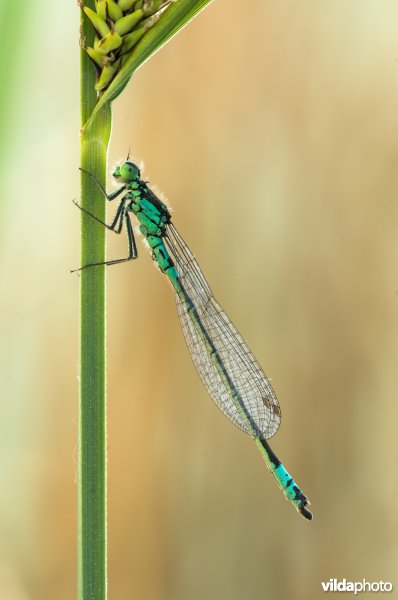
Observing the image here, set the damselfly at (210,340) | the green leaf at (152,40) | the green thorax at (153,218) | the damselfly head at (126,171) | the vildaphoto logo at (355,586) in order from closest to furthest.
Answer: the green leaf at (152,40) < the damselfly head at (126,171) < the green thorax at (153,218) < the damselfly at (210,340) < the vildaphoto logo at (355,586)

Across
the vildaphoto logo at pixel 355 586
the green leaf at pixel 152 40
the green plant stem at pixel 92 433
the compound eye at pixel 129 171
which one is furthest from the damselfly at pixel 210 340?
the green plant stem at pixel 92 433

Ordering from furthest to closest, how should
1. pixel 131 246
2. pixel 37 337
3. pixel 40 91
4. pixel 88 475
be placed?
pixel 37 337 < pixel 40 91 < pixel 131 246 < pixel 88 475

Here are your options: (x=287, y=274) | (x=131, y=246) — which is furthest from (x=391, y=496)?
(x=131, y=246)

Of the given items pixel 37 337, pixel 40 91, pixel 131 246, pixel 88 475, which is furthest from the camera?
pixel 37 337

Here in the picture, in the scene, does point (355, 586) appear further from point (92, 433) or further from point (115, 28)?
point (115, 28)

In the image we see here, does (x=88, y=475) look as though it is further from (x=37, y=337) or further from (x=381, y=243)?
(x=381, y=243)

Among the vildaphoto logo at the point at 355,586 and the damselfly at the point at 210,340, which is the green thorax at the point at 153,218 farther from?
the vildaphoto logo at the point at 355,586

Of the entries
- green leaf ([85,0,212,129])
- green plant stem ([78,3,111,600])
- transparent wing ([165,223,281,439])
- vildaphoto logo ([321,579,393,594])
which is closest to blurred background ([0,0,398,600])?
vildaphoto logo ([321,579,393,594])
